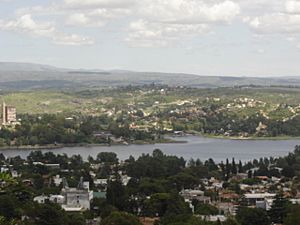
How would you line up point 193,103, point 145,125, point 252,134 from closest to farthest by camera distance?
point 252,134 → point 145,125 → point 193,103

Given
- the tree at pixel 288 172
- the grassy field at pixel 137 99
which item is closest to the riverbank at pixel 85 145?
the grassy field at pixel 137 99

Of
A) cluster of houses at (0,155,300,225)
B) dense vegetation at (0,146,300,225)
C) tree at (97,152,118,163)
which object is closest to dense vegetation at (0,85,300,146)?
tree at (97,152,118,163)

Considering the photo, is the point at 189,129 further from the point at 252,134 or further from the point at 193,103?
the point at 193,103

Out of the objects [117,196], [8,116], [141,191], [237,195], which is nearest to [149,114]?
[8,116]

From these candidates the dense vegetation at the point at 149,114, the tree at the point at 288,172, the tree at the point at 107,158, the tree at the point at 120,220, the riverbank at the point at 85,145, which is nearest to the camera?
the tree at the point at 120,220

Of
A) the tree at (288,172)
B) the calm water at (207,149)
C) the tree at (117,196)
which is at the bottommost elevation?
the calm water at (207,149)

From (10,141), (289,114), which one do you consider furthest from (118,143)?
(289,114)

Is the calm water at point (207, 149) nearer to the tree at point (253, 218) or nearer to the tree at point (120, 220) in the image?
the tree at point (253, 218)

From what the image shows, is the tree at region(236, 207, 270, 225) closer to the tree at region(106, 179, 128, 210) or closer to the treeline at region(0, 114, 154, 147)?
the tree at region(106, 179, 128, 210)
